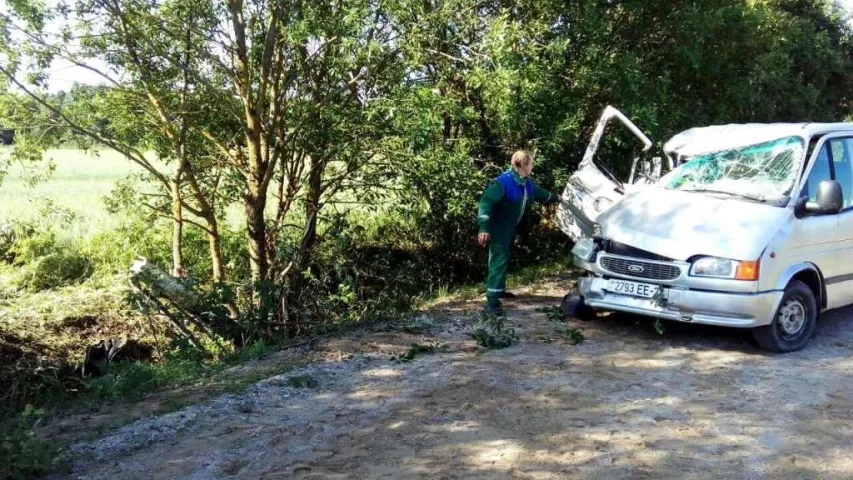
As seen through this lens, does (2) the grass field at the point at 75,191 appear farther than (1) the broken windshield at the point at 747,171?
Yes

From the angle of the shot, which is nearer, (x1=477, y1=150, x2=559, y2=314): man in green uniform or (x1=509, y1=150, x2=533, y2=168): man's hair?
(x1=477, y1=150, x2=559, y2=314): man in green uniform

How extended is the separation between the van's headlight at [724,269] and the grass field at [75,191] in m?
7.93

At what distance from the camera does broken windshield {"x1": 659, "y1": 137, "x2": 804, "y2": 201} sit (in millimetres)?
6418

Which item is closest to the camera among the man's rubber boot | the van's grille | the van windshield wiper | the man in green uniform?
the van's grille

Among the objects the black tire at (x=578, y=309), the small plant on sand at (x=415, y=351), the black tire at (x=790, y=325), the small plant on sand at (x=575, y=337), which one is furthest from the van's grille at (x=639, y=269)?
the small plant on sand at (x=415, y=351)

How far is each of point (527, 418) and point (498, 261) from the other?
2953 millimetres

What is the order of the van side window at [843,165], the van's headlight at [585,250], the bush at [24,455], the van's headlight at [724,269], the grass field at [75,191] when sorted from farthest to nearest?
the grass field at [75,191] → the van's headlight at [585,250] → the van side window at [843,165] → the van's headlight at [724,269] → the bush at [24,455]

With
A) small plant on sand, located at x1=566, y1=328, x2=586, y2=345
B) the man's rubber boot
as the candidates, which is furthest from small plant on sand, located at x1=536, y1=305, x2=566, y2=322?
small plant on sand, located at x1=566, y1=328, x2=586, y2=345

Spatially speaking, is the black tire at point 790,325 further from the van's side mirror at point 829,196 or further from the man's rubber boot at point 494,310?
the man's rubber boot at point 494,310

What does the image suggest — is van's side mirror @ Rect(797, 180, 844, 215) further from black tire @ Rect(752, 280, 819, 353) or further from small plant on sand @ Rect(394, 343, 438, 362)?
small plant on sand @ Rect(394, 343, 438, 362)

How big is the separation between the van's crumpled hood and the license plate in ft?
1.09

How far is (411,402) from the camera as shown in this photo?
5.11 metres

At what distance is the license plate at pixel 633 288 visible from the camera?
619 cm

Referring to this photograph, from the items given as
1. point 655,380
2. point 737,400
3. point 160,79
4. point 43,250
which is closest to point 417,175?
point 160,79
